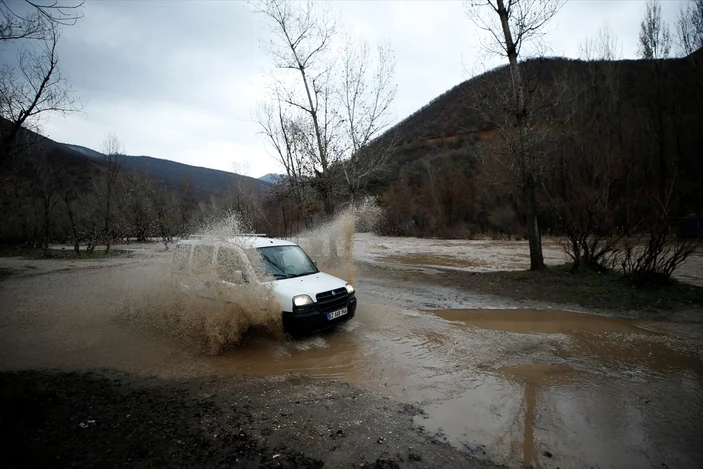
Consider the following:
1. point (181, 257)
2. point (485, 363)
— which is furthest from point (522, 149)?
point (181, 257)

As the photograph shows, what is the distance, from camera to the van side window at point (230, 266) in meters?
5.86

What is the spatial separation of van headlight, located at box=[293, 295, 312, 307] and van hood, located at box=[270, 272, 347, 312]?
56 mm

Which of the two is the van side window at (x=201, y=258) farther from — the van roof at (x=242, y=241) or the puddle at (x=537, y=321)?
the puddle at (x=537, y=321)

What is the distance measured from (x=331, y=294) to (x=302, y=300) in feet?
2.02

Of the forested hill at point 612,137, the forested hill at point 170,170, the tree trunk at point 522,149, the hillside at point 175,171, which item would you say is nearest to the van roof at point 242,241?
the tree trunk at point 522,149

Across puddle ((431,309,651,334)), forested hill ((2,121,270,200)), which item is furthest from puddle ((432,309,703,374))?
forested hill ((2,121,270,200))

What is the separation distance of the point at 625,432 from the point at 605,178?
1000 centimetres

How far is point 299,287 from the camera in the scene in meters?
5.91

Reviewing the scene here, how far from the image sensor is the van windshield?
6.38m

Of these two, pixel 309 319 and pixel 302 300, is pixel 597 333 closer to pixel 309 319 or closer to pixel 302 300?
pixel 309 319

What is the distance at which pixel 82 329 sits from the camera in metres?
6.79

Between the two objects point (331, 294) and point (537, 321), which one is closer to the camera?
point (331, 294)

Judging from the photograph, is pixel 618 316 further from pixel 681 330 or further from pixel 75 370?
pixel 75 370

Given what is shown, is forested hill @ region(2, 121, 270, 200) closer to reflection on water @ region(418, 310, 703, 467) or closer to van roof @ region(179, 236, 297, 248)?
van roof @ region(179, 236, 297, 248)
